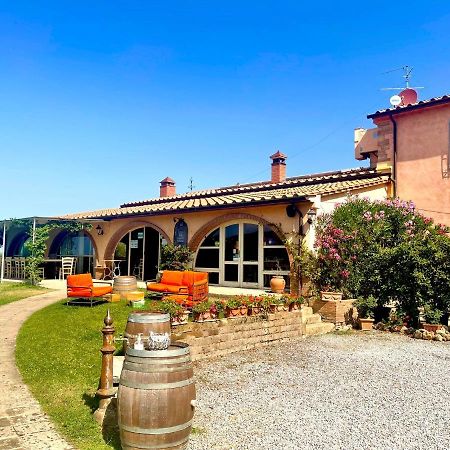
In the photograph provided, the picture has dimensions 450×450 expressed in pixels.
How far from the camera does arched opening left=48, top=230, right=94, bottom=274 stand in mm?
20641

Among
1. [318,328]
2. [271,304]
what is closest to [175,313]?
[271,304]

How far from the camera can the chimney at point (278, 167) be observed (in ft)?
68.2

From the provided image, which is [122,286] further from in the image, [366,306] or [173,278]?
[366,306]

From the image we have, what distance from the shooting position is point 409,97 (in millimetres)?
17719

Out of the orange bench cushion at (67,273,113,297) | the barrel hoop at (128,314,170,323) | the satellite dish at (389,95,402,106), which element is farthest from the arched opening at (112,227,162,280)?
the barrel hoop at (128,314,170,323)

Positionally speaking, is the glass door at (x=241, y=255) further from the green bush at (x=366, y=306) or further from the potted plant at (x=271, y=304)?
the potted plant at (x=271, y=304)

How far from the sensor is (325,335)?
9.58 metres

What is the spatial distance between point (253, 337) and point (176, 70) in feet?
32.3

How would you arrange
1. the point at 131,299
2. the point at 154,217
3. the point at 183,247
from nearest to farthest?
1. the point at 131,299
2. the point at 183,247
3. the point at 154,217

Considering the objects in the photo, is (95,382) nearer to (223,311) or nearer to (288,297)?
(223,311)

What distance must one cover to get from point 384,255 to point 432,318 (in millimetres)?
1879

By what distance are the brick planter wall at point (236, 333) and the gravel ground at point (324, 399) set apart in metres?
0.22

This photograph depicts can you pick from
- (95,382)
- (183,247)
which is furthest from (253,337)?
(183,247)

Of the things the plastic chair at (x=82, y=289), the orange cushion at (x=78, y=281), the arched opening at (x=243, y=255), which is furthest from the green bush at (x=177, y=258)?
the orange cushion at (x=78, y=281)
